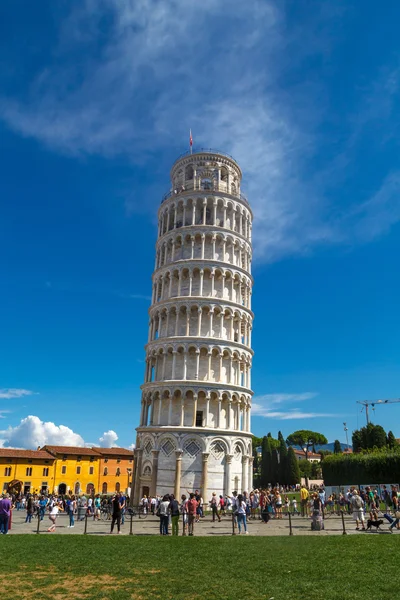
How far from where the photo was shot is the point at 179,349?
4688 cm

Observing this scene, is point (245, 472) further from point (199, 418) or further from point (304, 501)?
point (304, 501)

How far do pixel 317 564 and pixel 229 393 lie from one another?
32006 millimetres

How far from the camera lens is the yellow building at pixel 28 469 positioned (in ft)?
273

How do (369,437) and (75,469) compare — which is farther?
(369,437)

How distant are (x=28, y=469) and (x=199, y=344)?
187ft

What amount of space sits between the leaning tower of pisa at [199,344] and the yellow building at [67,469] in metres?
43.5

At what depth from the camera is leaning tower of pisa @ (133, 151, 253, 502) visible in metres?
43.8

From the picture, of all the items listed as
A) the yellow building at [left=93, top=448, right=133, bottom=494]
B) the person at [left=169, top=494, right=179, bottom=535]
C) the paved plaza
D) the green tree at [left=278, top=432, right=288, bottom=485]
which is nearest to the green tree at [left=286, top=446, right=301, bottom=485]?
the green tree at [left=278, top=432, right=288, bottom=485]

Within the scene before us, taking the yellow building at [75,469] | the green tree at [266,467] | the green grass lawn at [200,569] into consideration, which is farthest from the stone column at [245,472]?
the yellow building at [75,469]

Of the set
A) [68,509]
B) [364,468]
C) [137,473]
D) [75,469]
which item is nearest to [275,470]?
[75,469]

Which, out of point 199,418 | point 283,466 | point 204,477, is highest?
point 199,418

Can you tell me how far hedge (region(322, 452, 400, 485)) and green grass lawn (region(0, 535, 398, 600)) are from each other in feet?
111

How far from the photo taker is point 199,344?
1831 inches

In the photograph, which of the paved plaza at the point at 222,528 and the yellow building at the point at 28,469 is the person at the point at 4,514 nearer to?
the paved plaza at the point at 222,528
